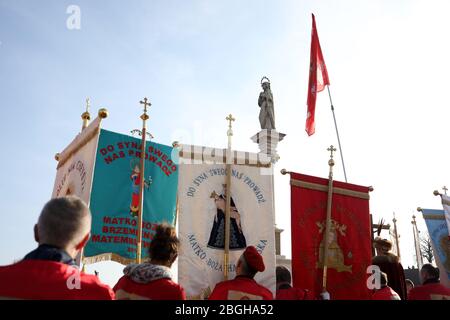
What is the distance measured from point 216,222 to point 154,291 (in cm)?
299

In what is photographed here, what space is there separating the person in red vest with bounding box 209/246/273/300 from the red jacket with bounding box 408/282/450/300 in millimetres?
2494

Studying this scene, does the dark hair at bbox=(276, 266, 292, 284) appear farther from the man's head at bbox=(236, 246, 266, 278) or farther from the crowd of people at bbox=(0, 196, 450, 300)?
the crowd of people at bbox=(0, 196, 450, 300)

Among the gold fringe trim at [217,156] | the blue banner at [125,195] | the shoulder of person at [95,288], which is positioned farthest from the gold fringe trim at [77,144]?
the shoulder of person at [95,288]

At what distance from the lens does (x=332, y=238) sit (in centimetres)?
717

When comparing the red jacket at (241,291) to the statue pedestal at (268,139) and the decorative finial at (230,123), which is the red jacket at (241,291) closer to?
the decorative finial at (230,123)

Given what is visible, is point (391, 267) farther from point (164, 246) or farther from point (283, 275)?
point (164, 246)

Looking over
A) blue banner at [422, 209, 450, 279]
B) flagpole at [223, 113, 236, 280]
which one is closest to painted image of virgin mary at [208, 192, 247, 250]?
flagpole at [223, 113, 236, 280]

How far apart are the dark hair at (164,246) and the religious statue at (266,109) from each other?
65.1ft

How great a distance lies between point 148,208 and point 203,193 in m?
1.09

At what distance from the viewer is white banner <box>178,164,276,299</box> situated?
585 cm

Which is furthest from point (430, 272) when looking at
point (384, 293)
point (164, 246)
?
point (164, 246)

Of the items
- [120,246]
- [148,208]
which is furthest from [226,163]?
[120,246]

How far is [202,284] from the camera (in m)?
5.82
